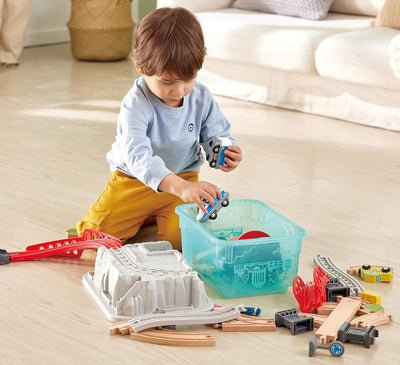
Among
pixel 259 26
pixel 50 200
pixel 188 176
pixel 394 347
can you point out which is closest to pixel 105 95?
pixel 259 26

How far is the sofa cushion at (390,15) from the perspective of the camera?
261 cm

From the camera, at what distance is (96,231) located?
1.51 metres

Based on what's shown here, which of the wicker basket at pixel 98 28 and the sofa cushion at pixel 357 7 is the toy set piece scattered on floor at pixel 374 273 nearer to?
the sofa cushion at pixel 357 7

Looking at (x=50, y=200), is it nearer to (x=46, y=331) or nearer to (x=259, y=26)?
(x=46, y=331)

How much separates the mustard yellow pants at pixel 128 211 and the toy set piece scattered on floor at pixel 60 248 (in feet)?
0.30

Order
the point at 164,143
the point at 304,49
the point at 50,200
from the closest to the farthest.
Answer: the point at 164,143
the point at 50,200
the point at 304,49

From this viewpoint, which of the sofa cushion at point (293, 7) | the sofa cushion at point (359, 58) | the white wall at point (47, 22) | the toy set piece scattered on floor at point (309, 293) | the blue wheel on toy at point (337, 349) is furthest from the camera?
the white wall at point (47, 22)

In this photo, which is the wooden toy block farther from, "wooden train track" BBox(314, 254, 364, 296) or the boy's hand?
the boy's hand

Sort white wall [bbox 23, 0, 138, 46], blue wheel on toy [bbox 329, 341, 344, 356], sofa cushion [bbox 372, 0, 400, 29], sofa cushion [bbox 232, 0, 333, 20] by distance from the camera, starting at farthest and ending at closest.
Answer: white wall [bbox 23, 0, 138, 46] → sofa cushion [bbox 232, 0, 333, 20] → sofa cushion [bbox 372, 0, 400, 29] → blue wheel on toy [bbox 329, 341, 344, 356]

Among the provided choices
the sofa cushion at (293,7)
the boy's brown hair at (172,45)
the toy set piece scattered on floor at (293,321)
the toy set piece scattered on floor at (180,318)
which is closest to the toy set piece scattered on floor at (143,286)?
the toy set piece scattered on floor at (180,318)

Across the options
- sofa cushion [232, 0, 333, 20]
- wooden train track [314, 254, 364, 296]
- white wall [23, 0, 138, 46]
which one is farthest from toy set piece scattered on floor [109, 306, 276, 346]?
white wall [23, 0, 138, 46]

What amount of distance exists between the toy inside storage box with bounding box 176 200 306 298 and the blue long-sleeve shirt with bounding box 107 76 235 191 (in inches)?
5.0

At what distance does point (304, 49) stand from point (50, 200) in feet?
4.06

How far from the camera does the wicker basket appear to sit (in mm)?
3521
